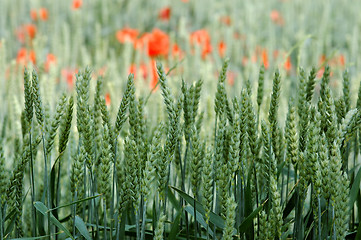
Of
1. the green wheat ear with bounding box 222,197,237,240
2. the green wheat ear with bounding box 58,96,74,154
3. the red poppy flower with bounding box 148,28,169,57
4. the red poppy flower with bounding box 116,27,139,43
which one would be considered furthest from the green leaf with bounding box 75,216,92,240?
the red poppy flower with bounding box 116,27,139,43

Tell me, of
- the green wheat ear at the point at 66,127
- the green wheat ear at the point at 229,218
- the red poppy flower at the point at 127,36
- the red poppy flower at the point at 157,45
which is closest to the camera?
the green wheat ear at the point at 229,218

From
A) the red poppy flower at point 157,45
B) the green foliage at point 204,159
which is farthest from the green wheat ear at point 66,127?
the red poppy flower at point 157,45

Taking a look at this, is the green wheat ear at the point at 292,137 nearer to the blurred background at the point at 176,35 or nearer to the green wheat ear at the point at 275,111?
the green wheat ear at the point at 275,111

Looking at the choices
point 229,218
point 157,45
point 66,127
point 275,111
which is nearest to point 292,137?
point 275,111

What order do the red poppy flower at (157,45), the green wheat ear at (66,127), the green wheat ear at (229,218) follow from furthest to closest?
the red poppy flower at (157,45) < the green wheat ear at (66,127) < the green wheat ear at (229,218)

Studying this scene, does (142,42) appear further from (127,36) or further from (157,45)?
(157,45)

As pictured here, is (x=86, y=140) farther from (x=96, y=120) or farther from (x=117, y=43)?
(x=117, y=43)

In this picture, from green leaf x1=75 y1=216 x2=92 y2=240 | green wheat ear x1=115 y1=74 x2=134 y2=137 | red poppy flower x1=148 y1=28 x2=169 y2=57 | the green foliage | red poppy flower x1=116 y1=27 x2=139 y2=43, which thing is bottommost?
green leaf x1=75 y1=216 x2=92 y2=240

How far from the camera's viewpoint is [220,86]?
807 mm

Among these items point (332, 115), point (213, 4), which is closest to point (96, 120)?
point (332, 115)

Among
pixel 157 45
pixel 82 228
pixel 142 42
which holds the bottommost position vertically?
pixel 82 228

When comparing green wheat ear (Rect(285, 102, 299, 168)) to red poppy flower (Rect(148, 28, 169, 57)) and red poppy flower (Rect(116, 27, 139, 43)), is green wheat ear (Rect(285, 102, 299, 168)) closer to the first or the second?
red poppy flower (Rect(148, 28, 169, 57))

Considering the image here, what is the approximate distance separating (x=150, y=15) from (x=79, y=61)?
121cm

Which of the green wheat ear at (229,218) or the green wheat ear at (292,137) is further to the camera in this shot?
the green wheat ear at (292,137)
